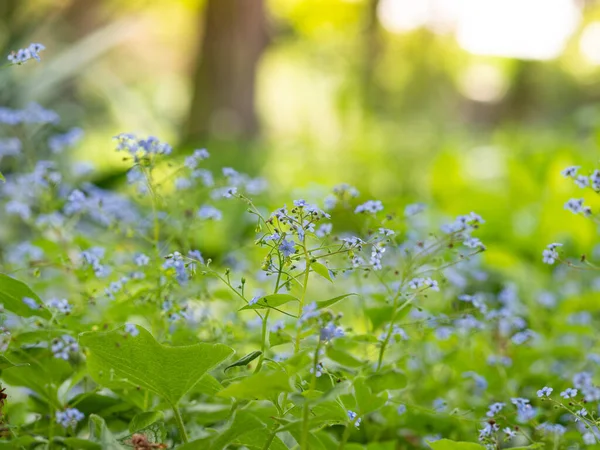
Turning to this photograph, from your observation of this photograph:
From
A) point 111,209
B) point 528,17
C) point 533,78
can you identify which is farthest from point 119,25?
point 533,78

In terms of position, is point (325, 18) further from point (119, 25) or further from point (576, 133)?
point (119, 25)

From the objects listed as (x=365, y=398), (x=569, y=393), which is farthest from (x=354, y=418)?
(x=569, y=393)

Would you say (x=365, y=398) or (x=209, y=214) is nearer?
(x=365, y=398)

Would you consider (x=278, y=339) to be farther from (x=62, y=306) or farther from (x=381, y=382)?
(x=62, y=306)

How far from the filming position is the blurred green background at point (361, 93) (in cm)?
368

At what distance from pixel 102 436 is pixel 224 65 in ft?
19.1

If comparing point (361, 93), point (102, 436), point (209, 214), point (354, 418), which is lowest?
point (102, 436)

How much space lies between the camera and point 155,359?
1.09 metres

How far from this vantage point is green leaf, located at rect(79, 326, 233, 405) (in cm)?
106

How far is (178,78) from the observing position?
61.8 feet

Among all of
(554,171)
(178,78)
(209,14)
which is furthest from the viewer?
(178,78)

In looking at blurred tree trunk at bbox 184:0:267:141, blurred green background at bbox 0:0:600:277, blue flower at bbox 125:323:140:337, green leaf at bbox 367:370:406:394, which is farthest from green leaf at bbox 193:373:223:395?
blurred tree trunk at bbox 184:0:267:141

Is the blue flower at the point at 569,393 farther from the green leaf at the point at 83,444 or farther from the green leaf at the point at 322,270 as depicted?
the green leaf at the point at 83,444

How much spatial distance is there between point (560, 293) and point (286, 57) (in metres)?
13.8
